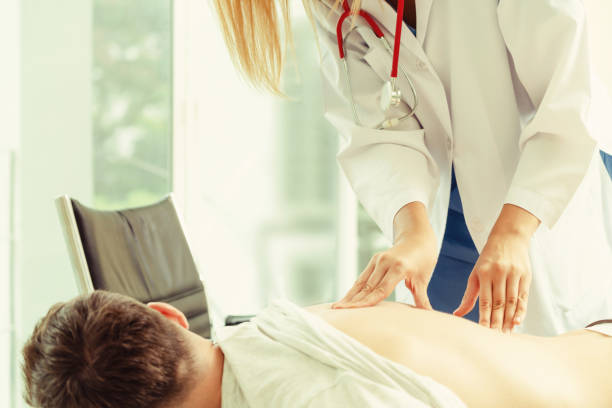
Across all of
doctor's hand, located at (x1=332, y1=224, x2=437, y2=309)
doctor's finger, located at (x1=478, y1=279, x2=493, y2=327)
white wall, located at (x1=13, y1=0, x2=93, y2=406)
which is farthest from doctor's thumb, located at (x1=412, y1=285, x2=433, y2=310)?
white wall, located at (x1=13, y1=0, x2=93, y2=406)

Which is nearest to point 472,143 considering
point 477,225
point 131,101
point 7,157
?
point 477,225

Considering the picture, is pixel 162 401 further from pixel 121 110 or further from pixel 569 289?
pixel 121 110

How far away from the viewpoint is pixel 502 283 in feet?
2.99

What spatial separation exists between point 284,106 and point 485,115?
2.39 m

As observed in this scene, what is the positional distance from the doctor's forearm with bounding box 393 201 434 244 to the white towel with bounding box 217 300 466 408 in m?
0.32

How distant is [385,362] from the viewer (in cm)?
72

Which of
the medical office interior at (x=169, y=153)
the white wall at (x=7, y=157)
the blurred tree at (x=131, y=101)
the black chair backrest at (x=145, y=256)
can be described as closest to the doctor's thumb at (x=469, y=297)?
the black chair backrest at (x=145, y=256)

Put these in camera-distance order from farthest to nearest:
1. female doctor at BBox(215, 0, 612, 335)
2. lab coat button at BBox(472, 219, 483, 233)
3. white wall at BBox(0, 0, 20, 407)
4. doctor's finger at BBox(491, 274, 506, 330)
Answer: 1. white wall at BBox(0, 0, 20, 407)
2. lab coat button at BBox(472, 219, 483, 233)
3. female doctor at BBox(215, 0, 612, 335)
4. doctor's finger at BBox(491, 274, 506, 330)

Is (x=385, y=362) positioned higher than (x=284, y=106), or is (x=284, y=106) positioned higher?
(x=284, y=106)

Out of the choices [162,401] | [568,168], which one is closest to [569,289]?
[568,168]

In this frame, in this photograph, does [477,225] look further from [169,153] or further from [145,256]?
[169,153]

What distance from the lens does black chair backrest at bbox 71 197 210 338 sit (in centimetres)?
149

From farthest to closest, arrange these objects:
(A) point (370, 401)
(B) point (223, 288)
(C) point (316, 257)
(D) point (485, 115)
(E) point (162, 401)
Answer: (C) point (316, 257), (B) point (223, 288), (D) point (485, 115), (E) point (162, 401), (A) point (370, 401)

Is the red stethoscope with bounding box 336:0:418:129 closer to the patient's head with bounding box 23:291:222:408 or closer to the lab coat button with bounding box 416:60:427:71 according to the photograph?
the lab coat button with bounding box 416:60:427:71
